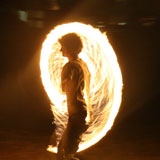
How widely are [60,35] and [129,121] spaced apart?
4.88m

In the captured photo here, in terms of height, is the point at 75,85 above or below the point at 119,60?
below

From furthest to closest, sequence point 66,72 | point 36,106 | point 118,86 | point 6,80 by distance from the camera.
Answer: point 6,80 < point 36,106 < point 118,86 < point 66,72

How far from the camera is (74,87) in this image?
5.34m

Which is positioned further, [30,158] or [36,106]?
[36,106]

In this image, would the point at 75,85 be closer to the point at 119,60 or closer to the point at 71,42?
the point at 71,42

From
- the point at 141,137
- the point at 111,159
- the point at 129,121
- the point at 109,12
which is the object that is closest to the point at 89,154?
the point at 111,159

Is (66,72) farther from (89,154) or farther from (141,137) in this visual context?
(141,137)

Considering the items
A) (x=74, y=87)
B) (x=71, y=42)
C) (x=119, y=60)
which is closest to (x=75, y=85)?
(x=74, y=87)

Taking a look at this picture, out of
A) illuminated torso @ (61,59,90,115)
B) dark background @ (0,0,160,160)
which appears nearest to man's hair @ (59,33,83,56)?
illuminated torso @ (61,59,90,115)

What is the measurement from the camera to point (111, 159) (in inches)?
285

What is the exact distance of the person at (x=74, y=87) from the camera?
5340 mm

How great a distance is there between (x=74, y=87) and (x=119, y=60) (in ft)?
26.1

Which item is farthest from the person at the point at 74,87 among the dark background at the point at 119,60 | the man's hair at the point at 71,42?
the dark background at the point at 119,60

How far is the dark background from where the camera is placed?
322 inches
